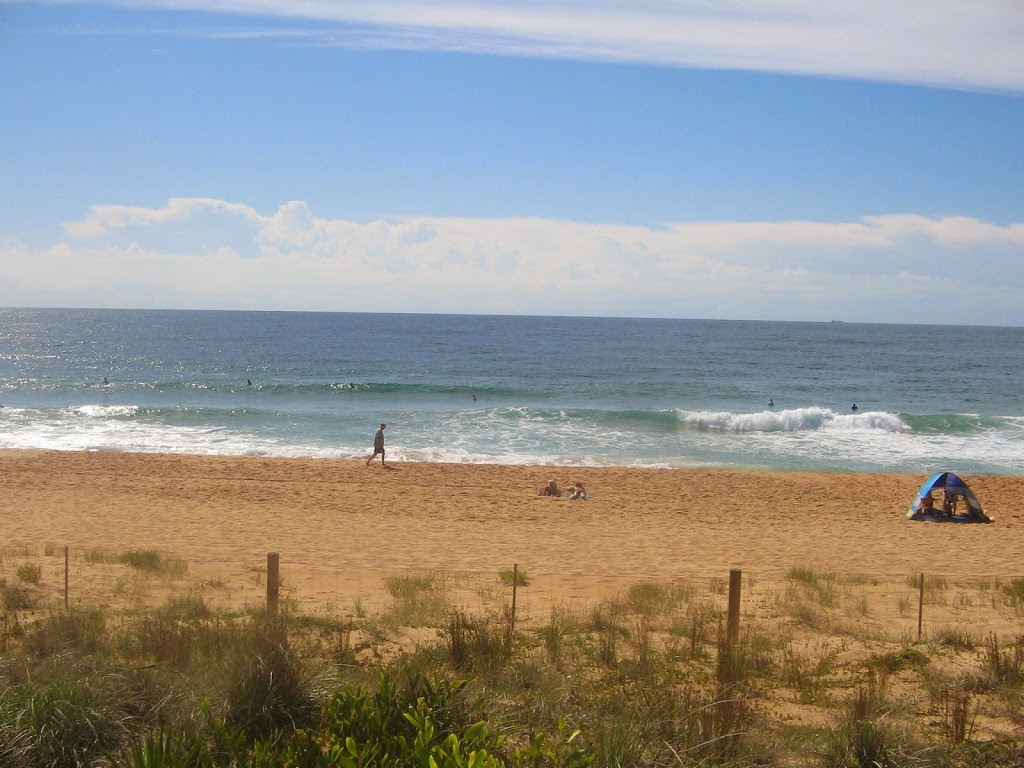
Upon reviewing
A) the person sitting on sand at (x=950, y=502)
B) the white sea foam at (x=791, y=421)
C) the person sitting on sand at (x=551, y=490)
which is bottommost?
the person sitting on sand at (x=551, y=490)

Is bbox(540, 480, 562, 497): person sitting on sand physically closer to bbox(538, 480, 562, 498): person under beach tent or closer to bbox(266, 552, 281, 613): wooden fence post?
bbox(538, 480, 562, 498): person under beach tent

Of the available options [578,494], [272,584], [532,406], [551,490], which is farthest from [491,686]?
[532,406]

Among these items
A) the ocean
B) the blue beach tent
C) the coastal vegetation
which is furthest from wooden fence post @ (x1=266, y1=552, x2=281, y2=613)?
the ocean

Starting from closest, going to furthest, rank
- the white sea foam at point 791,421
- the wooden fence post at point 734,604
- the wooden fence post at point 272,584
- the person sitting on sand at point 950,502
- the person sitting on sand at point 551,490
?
1. the wooden fence post at point 734,604
2. the wooden fence post at point 272,584
3. the person sitting on sand at point 950,502
4. the person sitting on sand at point 551,490
5. the white sea foam at point 791,421

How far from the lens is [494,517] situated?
17453 mm

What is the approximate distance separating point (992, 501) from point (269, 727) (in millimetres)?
19859

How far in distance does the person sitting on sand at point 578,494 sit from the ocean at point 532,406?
5.42 meters

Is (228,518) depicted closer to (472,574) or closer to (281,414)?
(472,574)

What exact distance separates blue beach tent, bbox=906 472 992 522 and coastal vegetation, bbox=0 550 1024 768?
9.16 metres

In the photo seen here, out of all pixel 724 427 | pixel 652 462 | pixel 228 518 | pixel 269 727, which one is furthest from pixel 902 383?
pixel 269 727

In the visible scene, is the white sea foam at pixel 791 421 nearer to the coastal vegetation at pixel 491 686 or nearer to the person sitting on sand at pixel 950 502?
the person sitting on sand at pixel 950 502

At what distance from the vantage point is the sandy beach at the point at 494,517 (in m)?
13.9

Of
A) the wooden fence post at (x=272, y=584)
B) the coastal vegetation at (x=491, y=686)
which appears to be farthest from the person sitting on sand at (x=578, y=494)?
the wooden fence post at (x=272, y=584)

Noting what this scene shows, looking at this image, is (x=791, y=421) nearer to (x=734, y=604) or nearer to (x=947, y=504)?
(x=947, y=504)
